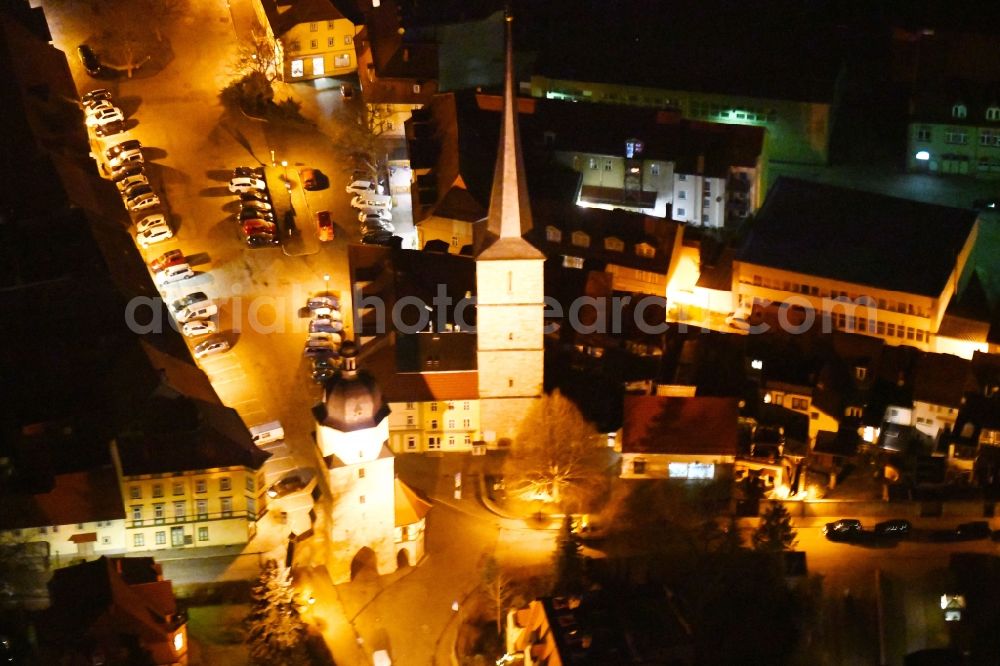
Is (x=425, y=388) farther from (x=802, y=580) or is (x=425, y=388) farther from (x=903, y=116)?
(x=903, y=116)

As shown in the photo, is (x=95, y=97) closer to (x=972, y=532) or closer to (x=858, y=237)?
(x=858, y=237)

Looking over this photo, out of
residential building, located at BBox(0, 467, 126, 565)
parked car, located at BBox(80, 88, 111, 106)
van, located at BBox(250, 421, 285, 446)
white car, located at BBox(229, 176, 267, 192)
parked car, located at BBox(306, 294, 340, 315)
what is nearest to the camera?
residential building, located at BBox(0, 467, 126, 565)

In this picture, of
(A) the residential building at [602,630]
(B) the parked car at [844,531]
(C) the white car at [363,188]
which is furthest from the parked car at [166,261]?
(B) the parked car at [844,531]

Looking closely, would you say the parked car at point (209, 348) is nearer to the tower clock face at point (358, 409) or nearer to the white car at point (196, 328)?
the white car at point (196, 328)

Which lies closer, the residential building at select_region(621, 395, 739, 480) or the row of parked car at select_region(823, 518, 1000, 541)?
the row of parked car at select_region(823, 518, 1000, 541)

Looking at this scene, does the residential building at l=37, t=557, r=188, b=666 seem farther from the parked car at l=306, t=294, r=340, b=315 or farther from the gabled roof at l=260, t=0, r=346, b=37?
the gabled roof at l=260, t=0, r=346, b=37

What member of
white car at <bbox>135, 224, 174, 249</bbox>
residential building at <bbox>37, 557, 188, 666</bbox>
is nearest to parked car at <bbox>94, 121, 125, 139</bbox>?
white car at <bbox>135, 224, 174, 249</bbox>
